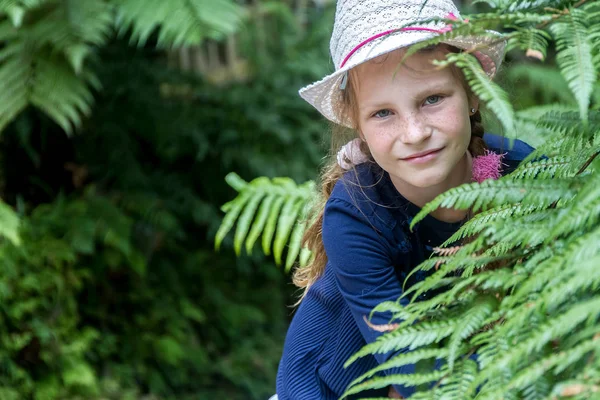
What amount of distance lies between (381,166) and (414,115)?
0.16 meters

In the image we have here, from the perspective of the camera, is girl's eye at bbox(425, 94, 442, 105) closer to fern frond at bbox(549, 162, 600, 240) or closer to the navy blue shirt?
the navy blue shirt

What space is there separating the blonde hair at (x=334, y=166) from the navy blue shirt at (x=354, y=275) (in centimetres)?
5

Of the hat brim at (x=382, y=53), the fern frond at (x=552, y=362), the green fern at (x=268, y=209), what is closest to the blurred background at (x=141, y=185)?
the green fern at (x=268, y=209)

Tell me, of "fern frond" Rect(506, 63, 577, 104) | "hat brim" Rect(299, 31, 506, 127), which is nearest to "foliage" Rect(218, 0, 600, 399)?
"hat brim" Rect(299, 31, 506, 127)

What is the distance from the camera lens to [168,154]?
377 cm

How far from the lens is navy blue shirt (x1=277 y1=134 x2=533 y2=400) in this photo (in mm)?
1318

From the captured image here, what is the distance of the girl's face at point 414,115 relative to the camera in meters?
1.24

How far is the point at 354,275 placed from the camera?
51.8 inches

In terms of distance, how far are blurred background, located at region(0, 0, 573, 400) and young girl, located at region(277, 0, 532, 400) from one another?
60.3 inches

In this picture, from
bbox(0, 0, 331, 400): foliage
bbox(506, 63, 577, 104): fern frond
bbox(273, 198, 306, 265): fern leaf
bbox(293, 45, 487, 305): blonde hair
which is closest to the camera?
bbox(293, 45, 487, 305): blonde hair

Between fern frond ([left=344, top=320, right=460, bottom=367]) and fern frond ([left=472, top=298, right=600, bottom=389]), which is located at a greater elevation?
fern frond ([left=472, top=298, right=600, bottom=389])

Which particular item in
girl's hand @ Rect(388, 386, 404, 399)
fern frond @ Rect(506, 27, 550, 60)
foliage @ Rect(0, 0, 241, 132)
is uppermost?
foliage @ Rect(0, 0, 241, 132)

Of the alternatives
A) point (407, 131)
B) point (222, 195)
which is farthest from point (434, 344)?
point (222, 195)

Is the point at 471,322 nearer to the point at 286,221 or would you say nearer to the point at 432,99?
the point at 432,99
